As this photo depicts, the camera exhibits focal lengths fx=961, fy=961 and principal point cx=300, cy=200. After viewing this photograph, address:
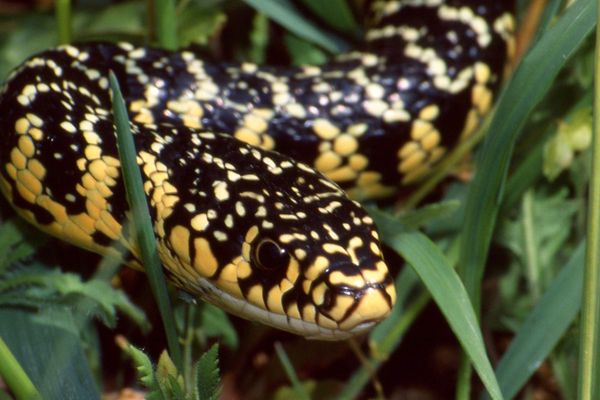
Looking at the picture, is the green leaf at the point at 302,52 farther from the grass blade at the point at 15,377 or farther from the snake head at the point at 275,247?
the grass blade at the point at 15,377

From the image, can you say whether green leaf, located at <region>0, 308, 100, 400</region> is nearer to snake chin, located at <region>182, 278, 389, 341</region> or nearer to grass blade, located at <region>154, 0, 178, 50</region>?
snake chin, located at <region>182, 278, 389, 341</region>

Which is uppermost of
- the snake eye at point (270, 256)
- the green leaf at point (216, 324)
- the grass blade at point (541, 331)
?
the snake eye at point (270, 256)

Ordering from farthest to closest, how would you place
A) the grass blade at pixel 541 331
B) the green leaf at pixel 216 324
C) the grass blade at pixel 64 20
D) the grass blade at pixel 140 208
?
1. the grass blade at pixel 64 20
2. the green leaf at pixel 216 324
3. the grass blade at pixel 541 331
4. the grass blade at pixel 140 208

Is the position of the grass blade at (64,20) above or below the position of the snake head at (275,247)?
above

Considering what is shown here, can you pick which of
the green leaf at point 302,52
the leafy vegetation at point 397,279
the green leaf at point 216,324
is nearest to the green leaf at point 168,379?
the leafy vegetation at point 397,279

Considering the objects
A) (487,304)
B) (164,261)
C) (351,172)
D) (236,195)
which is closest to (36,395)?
(164,261)

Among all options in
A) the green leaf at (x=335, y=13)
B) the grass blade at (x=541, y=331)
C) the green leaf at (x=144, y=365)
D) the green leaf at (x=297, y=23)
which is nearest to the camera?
the green leaf at (x=144, y=365)

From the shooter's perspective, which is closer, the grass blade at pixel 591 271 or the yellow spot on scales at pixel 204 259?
the grass blade at pixel 591 271
